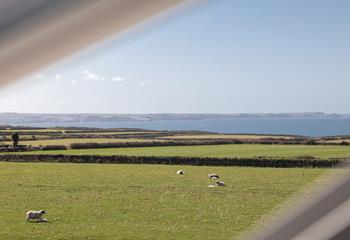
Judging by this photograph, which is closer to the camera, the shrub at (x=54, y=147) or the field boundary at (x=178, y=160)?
the field boundary at (x=178, y=160)

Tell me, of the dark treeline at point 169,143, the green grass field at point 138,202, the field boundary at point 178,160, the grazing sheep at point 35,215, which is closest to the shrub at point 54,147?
the dark treeline at point 169,143

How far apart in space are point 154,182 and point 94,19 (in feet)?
97.8

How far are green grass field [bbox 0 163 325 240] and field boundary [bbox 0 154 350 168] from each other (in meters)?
6.38

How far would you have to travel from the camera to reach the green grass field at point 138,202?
51.3 ft

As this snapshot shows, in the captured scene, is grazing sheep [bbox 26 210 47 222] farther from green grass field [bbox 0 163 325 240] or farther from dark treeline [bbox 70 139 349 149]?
dark treeline [bbox 70 139 349 149]

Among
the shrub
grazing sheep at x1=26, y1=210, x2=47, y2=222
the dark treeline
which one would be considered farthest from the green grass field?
the dark treeline

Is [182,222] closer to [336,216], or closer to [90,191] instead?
[90,191]

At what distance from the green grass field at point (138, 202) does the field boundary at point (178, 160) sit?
20.9ft

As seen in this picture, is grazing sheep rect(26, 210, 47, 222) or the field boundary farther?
the field boundary

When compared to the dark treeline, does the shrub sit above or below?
below

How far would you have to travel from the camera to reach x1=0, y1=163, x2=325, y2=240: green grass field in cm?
1563

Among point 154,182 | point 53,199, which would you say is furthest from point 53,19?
point 154,182

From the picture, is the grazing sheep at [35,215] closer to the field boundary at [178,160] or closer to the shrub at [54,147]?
the field boundary at [178,160]

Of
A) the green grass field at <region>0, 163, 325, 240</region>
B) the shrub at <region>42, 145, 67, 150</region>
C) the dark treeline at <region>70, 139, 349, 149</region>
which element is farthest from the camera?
the dark treeline at <region>70, 139, 349, 149</region>
